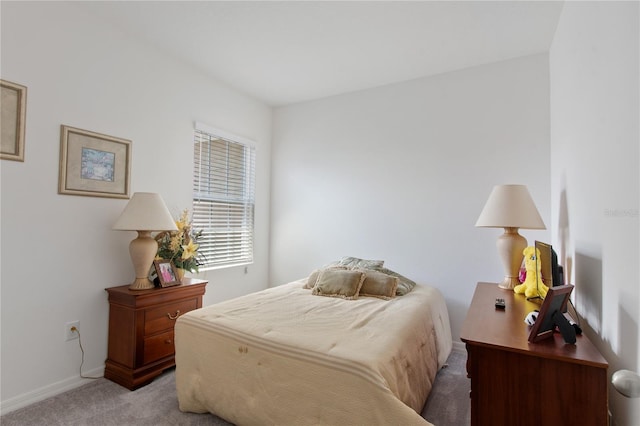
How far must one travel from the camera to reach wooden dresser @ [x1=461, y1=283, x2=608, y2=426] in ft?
3.72

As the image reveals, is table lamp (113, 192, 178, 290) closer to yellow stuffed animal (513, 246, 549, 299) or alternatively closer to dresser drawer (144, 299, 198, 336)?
dresser drawer (144, 299, 198, 336)

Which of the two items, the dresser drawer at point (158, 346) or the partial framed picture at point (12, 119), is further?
the dresser drawer at point (158, 346)

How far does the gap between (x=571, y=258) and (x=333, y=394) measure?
1719 millimetres

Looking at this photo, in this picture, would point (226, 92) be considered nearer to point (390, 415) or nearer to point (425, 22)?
point (425, 22)

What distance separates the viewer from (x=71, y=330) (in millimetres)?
2303

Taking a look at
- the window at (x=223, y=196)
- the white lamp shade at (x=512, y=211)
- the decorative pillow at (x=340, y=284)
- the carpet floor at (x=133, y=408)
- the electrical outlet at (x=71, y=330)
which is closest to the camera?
the carpet floor at (x=133, y=408)

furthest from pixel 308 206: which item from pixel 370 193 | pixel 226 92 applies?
pixel 226 92

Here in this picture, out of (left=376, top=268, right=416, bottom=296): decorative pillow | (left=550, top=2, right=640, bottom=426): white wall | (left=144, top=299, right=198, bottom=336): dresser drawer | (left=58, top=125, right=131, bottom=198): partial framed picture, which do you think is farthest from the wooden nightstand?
(left=550, top=2, right=640, bottom=426): white wall

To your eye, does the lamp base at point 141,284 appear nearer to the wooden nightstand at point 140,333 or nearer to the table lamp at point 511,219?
the wooden nightstand at point 140,333

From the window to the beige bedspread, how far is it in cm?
134

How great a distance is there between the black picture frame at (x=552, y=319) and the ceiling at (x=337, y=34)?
2030mm

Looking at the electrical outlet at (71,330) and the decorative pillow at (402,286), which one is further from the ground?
the decorative pillow at (402,286)

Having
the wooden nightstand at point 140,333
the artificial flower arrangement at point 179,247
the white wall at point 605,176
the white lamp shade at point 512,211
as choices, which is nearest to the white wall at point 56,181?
the wooden nightstand at point 140,333

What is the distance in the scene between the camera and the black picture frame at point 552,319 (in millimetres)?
1263
